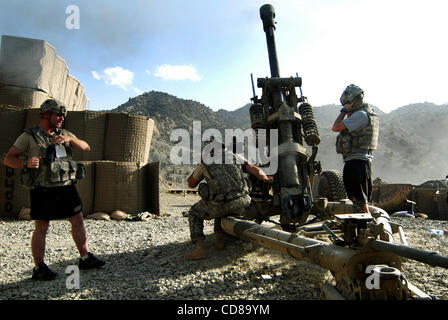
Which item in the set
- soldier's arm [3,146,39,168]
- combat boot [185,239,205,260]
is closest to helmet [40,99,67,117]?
soldier's arm [3,146,39,168]

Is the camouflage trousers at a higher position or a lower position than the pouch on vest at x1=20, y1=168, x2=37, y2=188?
lower

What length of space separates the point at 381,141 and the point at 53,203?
33035 mm

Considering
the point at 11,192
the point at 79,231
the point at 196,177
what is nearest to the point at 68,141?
the point at 79,231

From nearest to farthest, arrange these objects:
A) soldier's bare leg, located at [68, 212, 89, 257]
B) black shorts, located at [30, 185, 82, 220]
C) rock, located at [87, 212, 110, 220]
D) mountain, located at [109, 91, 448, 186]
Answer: black shorts, located at [30, 185, 82, 220] < soldier's bare leg, located at [68, 212, 89, 257] < rock, located at [87, 212, 110, 220] < mountain, located at [109, 91, 448, 186]

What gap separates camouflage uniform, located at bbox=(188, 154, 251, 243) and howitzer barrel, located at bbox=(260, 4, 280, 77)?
83.1 inches

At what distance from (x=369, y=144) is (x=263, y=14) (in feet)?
10.00

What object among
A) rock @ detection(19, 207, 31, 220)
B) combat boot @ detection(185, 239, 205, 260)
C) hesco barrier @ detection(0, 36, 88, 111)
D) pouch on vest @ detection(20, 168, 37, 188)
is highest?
hesco barrier @ detection(0, 36, 88, 111)

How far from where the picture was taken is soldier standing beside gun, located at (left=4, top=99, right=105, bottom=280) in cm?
280

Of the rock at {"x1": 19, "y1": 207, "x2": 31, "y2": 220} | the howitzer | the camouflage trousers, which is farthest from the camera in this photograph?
the rock at {"x1": 19, "y1": 207, "x2": 31, "y2": 220}

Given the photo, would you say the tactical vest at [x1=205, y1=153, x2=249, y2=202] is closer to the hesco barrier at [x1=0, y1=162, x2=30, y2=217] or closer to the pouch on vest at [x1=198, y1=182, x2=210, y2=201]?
the pouch on vest at [x1=198, y1=182, x2=210, y2=201]

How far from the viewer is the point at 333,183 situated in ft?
16.7

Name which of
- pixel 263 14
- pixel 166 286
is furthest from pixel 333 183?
pixel 166 286

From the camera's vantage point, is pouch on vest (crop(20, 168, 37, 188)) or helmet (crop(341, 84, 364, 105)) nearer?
pouch on vest (crop(20, 168, 37, 188))

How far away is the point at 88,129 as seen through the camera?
6758 mm
